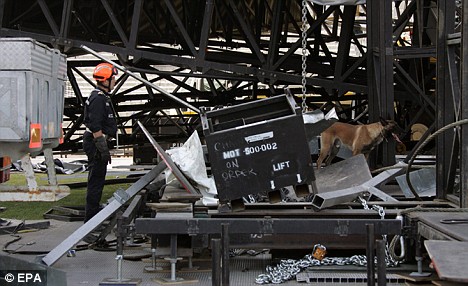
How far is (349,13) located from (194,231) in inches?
353

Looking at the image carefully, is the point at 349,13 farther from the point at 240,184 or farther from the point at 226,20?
the point at 240,184

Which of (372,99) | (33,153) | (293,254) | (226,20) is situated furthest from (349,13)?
(33,153)

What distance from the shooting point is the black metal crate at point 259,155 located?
6453 millimetres

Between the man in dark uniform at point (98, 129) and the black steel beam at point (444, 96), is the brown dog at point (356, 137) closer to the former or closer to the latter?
the black steel beam at point (444, 96)

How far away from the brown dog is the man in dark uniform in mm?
3735

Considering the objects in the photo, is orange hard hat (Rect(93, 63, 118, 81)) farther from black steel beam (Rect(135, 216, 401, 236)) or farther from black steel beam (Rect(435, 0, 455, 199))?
black steel beam (Rect(435, 0, 455, 199))

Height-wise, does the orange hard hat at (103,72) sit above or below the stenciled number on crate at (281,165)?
above

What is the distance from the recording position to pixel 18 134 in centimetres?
601

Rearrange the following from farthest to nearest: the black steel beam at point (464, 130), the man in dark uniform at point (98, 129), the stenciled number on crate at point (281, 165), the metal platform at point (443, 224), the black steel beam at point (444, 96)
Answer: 1. the man in dark uniform at point (98, 129)
2. the black steel beam at point (444, 96)
3. the black steel beam at point (464, 130)
4. the stenciled number on crate at point (281, 165)
5. the metal platform at point (443, 224)

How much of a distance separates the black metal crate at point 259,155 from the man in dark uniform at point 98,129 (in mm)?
2909

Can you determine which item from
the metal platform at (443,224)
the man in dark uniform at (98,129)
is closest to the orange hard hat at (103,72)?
the man in dark uniform at (98,129)

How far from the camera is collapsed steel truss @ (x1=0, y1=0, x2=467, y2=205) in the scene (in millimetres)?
8203

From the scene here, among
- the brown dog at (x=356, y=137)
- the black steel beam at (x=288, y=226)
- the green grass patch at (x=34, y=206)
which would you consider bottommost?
the green grass patch at (x=34, y=206)

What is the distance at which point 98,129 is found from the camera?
930 centimetres
